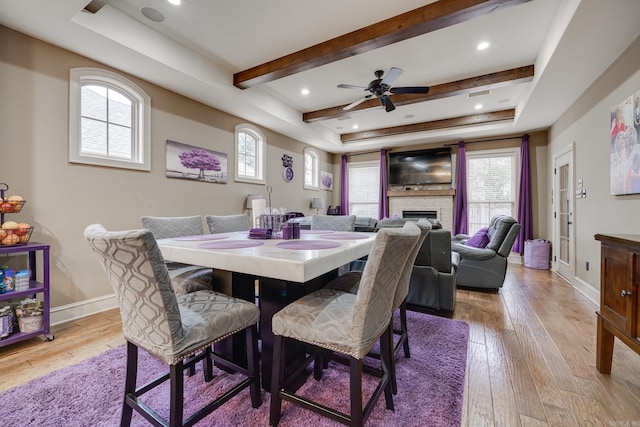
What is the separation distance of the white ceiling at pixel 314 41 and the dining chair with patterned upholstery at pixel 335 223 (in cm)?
192

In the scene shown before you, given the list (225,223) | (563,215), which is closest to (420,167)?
(563,215)

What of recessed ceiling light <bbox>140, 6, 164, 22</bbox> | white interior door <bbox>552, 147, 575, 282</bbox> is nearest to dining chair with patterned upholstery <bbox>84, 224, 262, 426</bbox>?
recessed ceiling light <bbox>140, 6, 164, 22</bbox>

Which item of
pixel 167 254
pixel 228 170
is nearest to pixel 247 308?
pixel 167 254

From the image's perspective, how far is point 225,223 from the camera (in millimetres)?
2768

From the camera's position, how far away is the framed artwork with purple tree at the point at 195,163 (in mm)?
3564

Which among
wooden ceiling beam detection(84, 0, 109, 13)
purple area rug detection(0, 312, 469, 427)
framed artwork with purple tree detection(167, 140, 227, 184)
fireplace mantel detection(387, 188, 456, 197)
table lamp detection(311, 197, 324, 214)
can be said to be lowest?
→ purple area rug detection(0, 312, 469, 427)

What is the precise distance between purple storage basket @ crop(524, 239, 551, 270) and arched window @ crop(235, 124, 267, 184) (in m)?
5.06

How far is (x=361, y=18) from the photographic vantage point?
261 cm

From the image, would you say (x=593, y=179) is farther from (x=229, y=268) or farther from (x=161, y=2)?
(x=161, y=2)

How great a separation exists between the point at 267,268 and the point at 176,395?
596 millimetres

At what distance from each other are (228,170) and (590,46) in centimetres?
447

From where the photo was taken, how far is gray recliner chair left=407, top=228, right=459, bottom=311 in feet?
8.77

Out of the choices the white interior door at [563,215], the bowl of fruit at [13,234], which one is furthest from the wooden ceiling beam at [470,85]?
the bowl of fruit at [13,234]

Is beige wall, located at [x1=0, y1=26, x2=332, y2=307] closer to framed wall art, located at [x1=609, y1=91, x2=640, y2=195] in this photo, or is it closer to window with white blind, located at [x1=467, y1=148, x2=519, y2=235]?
framed wall art, located at [x1=609, y1=91, x2=640, y2=195]
